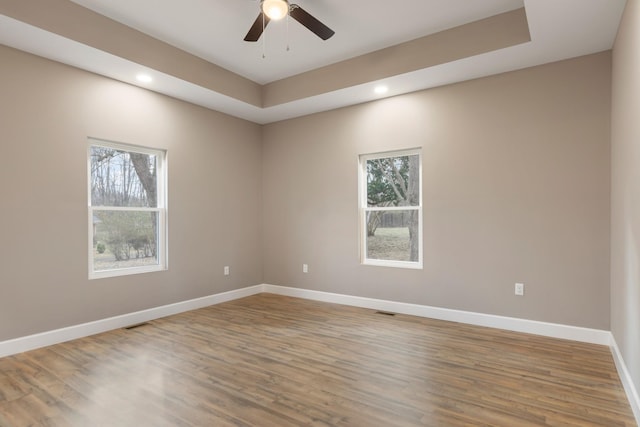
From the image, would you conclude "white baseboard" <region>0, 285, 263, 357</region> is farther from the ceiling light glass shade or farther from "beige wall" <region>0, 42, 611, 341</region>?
the ceiling light glass shade

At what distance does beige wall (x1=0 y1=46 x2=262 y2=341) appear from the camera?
3.16 metres

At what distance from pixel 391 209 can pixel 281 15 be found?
8.82 feet

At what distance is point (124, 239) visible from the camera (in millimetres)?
4078

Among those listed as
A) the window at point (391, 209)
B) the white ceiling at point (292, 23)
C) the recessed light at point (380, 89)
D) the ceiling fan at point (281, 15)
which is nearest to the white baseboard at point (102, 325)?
the window at point (391, 209)

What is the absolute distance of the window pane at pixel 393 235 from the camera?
4.45m

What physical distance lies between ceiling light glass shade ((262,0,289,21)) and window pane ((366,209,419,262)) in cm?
272

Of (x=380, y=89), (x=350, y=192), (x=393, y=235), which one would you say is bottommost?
(x=393, y=235)

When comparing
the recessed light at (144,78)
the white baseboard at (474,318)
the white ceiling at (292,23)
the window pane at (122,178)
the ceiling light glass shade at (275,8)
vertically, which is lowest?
the white baseboard at (474,318)

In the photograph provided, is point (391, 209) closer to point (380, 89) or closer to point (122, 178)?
point (380, 89)

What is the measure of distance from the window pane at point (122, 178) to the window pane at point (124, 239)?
14 cm

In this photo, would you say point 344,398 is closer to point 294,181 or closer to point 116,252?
point 116,252

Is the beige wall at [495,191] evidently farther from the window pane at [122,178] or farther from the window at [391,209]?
the window pane at [122,178]

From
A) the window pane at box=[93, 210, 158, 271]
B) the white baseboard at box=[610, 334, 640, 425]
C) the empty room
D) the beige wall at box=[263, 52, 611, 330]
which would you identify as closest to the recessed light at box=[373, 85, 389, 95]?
the empty room

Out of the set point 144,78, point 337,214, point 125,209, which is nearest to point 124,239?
point 125,209
